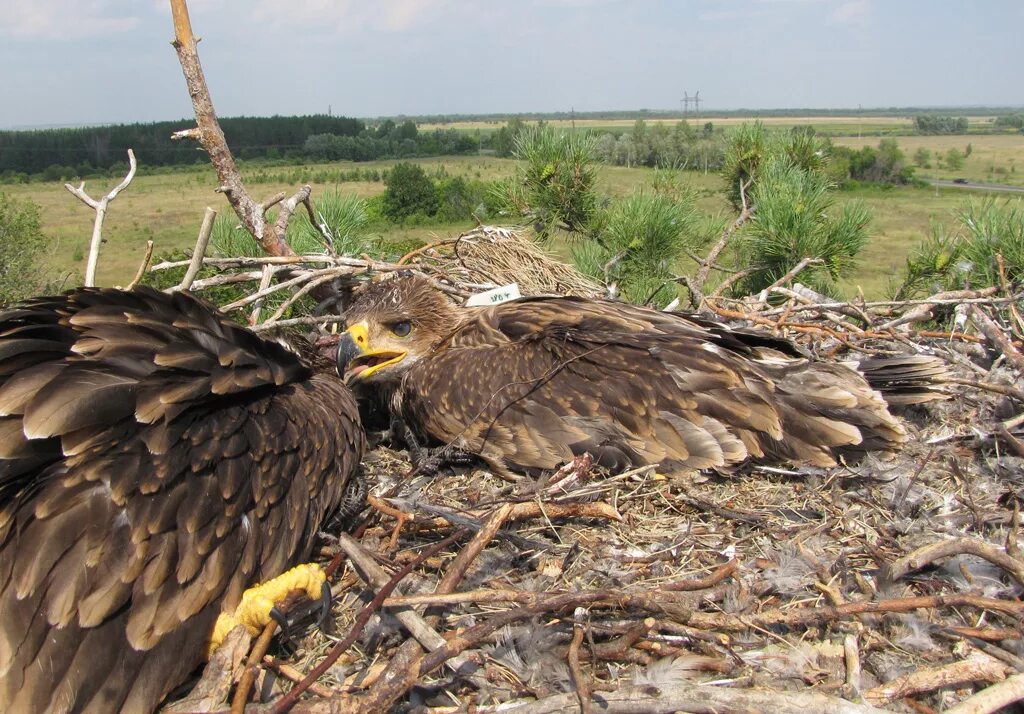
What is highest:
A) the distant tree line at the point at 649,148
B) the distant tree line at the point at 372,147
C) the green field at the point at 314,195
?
the distant tree line at the point at 372,147

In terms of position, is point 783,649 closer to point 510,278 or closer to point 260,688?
point 260,688

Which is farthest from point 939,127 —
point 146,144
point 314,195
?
point 314,195

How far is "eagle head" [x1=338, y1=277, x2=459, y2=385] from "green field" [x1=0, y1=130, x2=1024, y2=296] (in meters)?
1.62

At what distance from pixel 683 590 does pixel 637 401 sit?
3.32 feet

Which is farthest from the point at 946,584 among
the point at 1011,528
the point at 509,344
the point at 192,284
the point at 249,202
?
the point at 249,202

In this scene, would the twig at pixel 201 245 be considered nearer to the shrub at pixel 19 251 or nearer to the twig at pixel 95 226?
the twig at pixel 95 226

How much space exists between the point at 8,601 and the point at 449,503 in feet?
4.94

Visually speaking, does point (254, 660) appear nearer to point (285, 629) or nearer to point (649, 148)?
point (285, 629)

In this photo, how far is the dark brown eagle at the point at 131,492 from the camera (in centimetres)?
183

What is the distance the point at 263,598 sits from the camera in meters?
2.14

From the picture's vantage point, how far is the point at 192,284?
3.55 m

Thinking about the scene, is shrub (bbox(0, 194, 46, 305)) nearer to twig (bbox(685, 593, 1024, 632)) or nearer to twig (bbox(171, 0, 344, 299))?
twig (bbox(171, 0, 344, 299))

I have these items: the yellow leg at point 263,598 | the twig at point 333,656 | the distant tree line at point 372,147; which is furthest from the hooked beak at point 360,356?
the distant tree line at point 372,147

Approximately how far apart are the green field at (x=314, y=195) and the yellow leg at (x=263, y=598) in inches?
106
